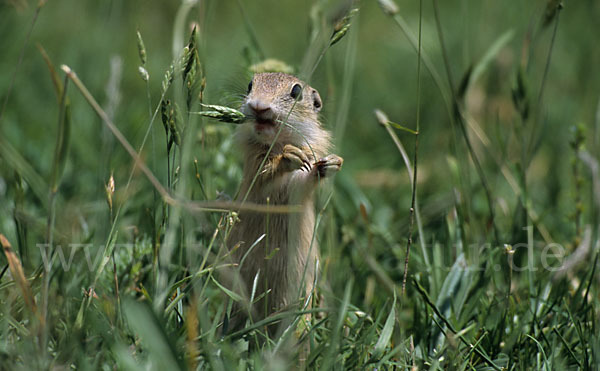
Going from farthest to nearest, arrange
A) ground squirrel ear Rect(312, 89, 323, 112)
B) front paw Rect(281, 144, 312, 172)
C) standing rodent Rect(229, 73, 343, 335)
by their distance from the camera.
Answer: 1. ground squirrel ear Rect(312, 89, 323, 112)
2. standing rodent Rect(229, 73, 343, 335)
3. front paw Rect(281, 144, 312, 172)

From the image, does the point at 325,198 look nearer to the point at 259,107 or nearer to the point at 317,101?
the point at 317,101

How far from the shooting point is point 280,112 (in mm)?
3045

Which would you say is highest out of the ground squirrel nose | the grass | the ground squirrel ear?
the ground squirrel nose

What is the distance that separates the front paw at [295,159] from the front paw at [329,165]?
0.17ft

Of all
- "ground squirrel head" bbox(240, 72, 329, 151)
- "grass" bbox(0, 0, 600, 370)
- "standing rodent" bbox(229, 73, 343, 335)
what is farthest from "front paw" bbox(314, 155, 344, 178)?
"grass" bbox(0, 0, 600, 370)

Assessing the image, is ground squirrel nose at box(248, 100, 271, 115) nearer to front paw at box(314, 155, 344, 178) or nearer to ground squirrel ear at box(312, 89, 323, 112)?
front paw at box(314, 155, 344, 178)

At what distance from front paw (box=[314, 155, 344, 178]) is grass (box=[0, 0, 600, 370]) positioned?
0.27 m

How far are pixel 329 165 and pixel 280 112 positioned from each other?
39cm

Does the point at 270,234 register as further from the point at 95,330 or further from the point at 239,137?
the point at 95,330

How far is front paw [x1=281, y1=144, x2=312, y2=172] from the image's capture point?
109 inches

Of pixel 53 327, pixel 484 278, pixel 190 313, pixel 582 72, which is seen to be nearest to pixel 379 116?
pixel 484 278

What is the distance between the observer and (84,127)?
4.95m

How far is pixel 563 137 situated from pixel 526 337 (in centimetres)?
329

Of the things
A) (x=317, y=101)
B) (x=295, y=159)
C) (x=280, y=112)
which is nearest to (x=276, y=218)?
(x=295, y=159)
